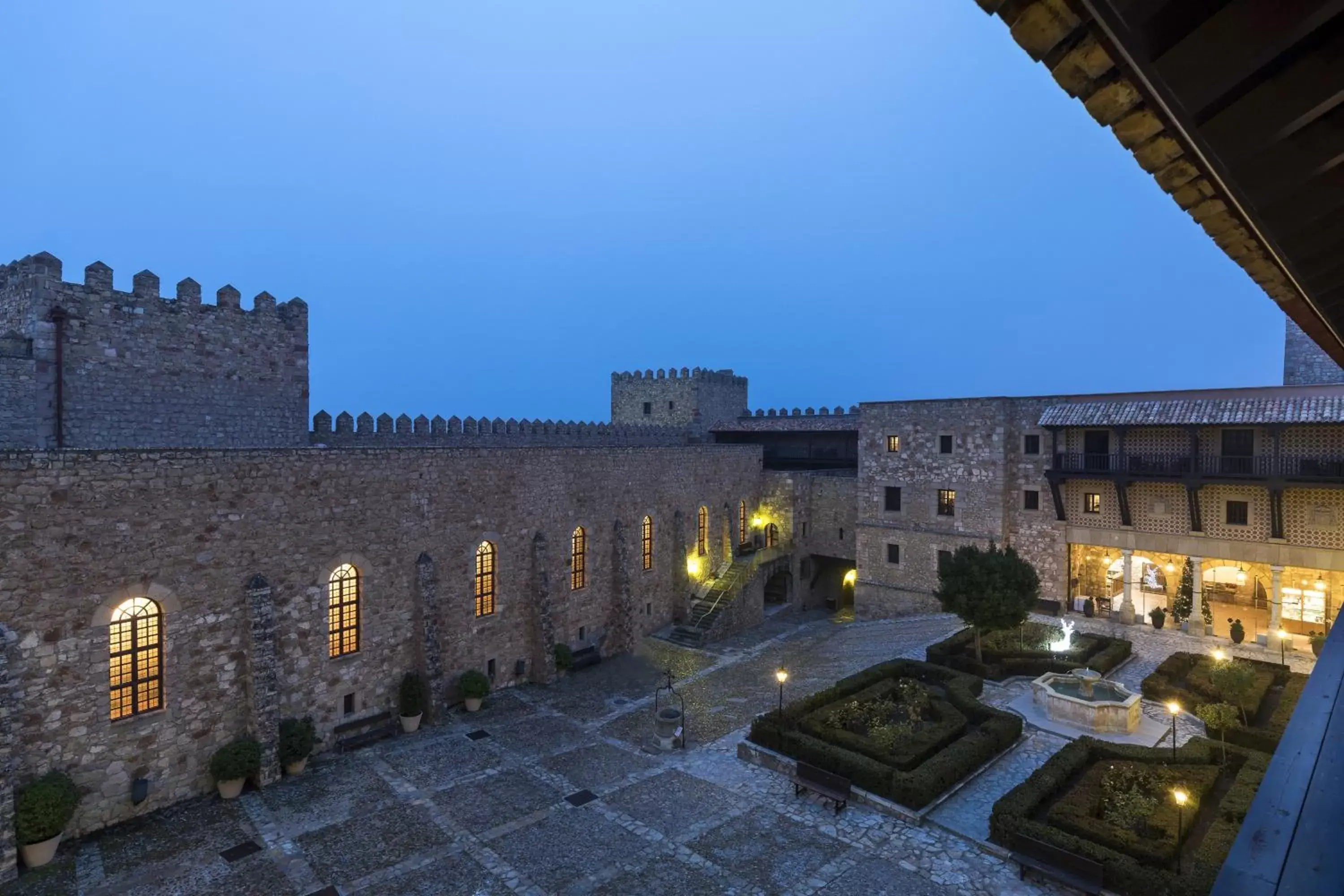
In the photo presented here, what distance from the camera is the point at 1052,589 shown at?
28750mm

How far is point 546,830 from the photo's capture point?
14.3 meters

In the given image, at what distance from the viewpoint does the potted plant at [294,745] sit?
16344mm

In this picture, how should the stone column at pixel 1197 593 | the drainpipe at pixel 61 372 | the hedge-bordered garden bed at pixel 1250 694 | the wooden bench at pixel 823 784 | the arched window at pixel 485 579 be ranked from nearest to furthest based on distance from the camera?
1. the wooden bench at pixel 823 784
2. the hedge-bordered garden bed at pixel 1250 694
3. the drainpipe at pixel 61 372
4. the arched window at pixel 485 579
5. the stone column at pixel 1197 593

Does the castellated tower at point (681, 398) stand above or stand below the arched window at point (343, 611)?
above

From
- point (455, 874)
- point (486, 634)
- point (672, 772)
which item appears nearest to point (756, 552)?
point (486, 634)

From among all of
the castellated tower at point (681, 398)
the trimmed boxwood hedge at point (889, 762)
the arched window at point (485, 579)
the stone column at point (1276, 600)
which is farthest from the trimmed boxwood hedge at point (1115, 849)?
the castellated tower at point (681, 398)

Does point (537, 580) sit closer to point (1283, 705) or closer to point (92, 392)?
point (92, 392)

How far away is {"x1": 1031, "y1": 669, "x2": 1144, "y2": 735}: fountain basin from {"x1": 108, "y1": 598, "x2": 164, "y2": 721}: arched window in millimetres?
20961

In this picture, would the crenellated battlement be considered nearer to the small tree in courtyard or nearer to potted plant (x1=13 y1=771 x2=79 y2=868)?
potted plant (x1=13 y1=771 x2=79 y2=868)

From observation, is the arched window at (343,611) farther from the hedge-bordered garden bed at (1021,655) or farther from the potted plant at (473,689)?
the hedge-bordered garden bed at (1021,655)

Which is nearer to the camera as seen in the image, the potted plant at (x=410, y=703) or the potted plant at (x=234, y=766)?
the potted plant at (x=234, y=766)

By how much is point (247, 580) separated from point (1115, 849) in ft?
59.2

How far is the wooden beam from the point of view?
1904mm

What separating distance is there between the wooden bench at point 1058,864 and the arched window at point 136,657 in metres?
17.0
